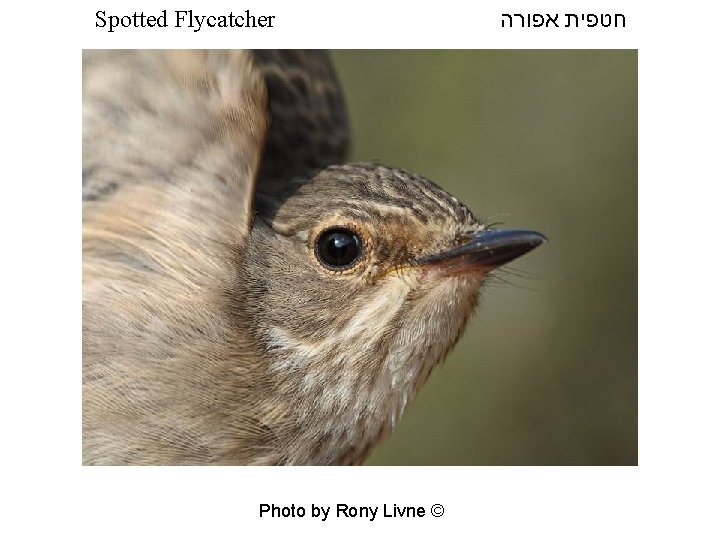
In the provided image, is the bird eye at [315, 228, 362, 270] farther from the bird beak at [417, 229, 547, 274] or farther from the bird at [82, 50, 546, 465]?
the bird beak at [417, 229, 547, 274]

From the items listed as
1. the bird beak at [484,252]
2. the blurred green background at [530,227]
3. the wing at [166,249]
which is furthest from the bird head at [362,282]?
the blurred green background at [530,227]

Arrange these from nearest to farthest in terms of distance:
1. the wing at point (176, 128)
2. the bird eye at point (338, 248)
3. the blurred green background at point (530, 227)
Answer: the wing at point (176, 128) < the bird eye at point (338, 248) < the blurred green background at point (530, 227)

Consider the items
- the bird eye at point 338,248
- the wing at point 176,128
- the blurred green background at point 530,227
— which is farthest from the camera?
the blurred green background at point 530,227

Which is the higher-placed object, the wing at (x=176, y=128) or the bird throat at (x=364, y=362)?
Answer: the wing at (x=176, y=128)

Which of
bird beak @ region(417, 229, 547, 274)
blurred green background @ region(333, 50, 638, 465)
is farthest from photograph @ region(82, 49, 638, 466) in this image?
blurred green background @ region(333, 50, 638, 465)

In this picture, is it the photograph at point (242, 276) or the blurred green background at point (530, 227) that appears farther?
the blurred green background at point (530, 227)

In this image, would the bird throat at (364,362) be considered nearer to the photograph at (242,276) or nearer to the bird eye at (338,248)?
the photograph at (242,276)

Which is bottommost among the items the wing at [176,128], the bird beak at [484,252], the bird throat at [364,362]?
the bird throat at [364,362]
